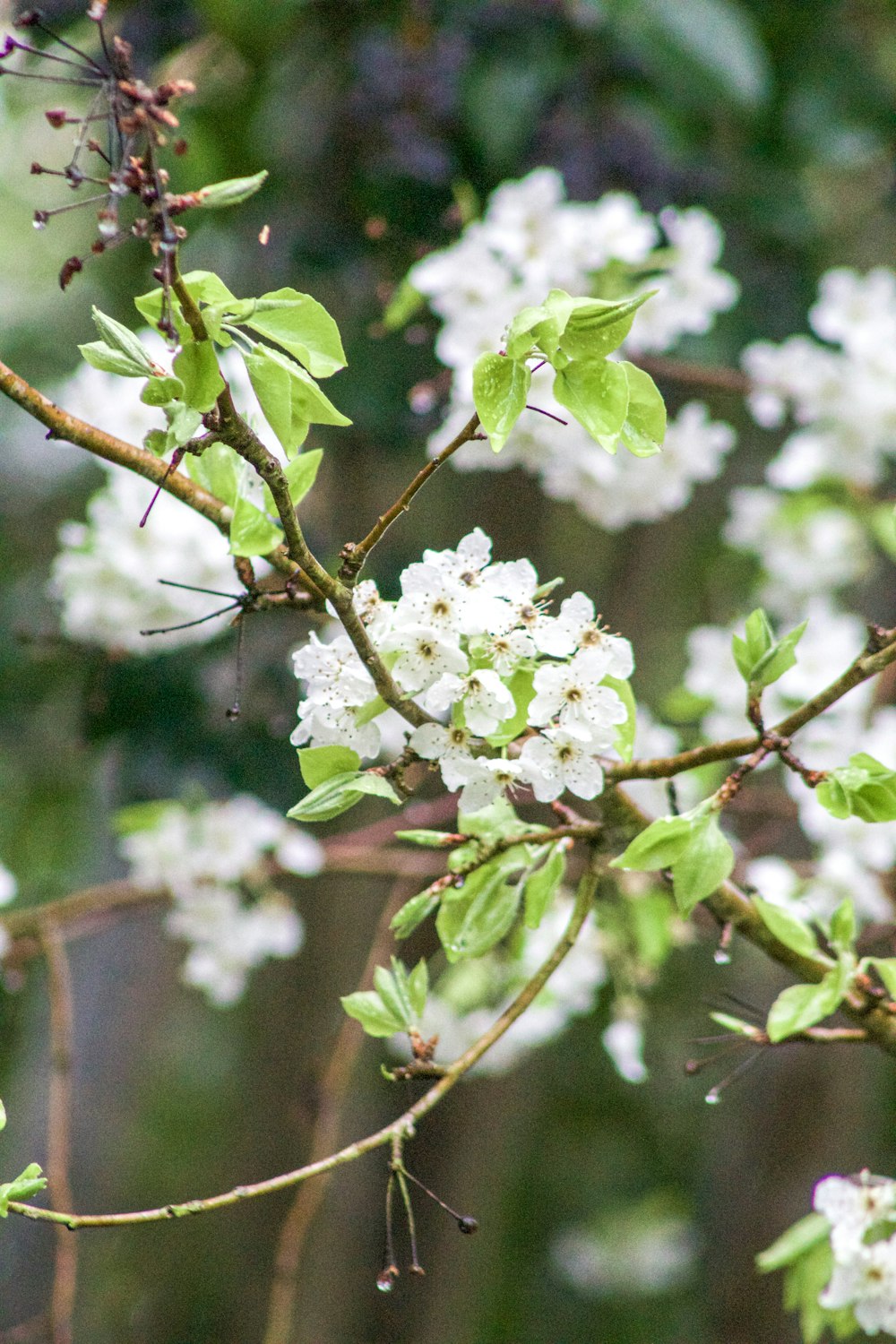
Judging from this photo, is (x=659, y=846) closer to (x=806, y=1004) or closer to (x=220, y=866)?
(x=806, y=1004)

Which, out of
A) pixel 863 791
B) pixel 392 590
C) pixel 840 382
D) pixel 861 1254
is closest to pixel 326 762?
pixel 863 791

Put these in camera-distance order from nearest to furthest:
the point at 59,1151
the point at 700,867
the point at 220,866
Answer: the point at 700,867
the point at 59,1151
the point at 220,866

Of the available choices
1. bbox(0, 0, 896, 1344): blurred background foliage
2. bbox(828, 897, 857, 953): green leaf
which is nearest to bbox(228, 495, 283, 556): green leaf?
bbox(828, 897, 857, 953): green leaf

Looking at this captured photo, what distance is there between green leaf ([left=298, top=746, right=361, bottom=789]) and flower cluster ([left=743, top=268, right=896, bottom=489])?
83 cm

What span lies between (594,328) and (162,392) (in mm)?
165

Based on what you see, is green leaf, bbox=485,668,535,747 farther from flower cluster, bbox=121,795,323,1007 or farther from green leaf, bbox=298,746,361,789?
flower cluster, bbox=121,795,323,1007

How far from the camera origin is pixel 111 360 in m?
0.42

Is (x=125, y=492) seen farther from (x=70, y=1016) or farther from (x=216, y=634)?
(x=70, y=1016)

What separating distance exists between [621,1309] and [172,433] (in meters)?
2.56

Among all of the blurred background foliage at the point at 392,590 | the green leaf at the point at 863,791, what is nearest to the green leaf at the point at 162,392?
the green leaf at the point at 863,791

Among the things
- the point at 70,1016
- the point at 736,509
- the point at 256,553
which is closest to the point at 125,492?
the point at 256,553

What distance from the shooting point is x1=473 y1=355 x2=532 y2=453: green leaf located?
1.46ft

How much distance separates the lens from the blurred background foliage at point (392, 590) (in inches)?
43.6

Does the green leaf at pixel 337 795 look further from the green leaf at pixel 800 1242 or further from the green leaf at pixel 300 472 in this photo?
the green leaf at pixel 800 1242
